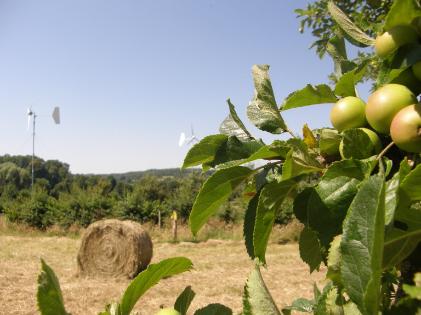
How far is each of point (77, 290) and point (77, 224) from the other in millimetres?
11106

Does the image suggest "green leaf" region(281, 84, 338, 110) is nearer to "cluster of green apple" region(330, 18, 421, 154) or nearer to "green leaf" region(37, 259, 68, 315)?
"cluster of green apple" region(330, 18, 421, 154)

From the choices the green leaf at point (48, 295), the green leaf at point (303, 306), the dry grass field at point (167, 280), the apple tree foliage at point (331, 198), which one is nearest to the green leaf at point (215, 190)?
the apple tree foliage at point (331, 198)

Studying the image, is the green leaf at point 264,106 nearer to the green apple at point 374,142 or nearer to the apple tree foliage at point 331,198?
the apple tree foliage at point 331,198

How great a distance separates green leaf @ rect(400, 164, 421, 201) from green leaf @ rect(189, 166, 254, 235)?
31cm

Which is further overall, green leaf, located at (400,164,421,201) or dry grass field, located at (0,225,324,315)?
dry grass field, located at (0,225,324,315)

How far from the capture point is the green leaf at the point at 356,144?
698mm

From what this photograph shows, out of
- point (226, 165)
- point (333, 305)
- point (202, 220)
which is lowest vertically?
point (333, 305)

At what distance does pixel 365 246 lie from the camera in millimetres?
432

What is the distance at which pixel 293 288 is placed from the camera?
8.83m

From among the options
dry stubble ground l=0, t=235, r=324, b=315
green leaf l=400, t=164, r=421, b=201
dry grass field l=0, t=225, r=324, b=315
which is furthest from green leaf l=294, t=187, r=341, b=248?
dry stubble ground l=0, t=235, r=324, b=315

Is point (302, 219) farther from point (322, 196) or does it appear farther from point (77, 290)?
point (77, 290)

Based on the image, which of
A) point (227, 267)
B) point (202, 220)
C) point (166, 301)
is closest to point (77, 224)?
point (227, 267)

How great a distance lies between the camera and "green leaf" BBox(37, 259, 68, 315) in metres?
0.53

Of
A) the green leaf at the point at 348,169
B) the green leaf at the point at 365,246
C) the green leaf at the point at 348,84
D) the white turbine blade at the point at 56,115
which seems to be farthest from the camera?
the white turbine blade at the point at 56,115
